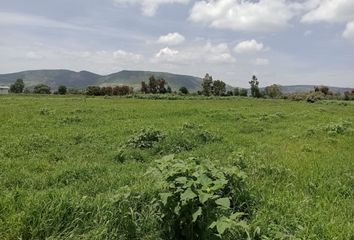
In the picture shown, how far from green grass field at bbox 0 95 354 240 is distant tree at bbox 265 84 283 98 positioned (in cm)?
8548

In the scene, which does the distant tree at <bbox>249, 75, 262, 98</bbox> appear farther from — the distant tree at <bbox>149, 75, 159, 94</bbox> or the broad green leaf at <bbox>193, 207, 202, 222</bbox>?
the broad green leaf at <bbox>193, 207, 202, 222</bbox>

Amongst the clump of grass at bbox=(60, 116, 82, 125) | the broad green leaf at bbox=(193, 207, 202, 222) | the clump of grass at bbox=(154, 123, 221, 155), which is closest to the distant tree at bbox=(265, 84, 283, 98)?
the clump of grass at bbox=(60, 116, 82, 125)

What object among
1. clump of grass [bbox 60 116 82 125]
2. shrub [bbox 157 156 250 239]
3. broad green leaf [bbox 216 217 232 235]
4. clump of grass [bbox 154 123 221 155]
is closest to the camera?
broad green leaf [bbox 216 217 232 235]

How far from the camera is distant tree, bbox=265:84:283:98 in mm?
101944

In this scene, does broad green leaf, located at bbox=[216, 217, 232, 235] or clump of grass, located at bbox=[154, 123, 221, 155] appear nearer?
broad green leaf, located at bbox=[216, 217, 232, 235]

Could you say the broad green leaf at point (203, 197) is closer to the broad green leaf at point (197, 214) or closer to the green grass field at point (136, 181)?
the broad green leaf at point (197, 214)

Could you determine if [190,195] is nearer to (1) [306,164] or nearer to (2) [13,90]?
(1) [306,164]

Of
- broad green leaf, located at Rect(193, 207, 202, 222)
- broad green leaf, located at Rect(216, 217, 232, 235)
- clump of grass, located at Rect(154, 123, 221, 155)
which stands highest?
broad green leaf, located at Rect(193, 207, 202, 222)

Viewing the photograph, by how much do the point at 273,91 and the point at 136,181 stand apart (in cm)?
9955

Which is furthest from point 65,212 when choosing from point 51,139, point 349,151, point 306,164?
point 349,151

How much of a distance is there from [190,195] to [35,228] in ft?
6.51

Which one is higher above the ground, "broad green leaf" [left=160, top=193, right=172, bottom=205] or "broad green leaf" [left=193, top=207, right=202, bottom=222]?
"broad green leaf" [left=160, top=193, right=172, bottom=205]

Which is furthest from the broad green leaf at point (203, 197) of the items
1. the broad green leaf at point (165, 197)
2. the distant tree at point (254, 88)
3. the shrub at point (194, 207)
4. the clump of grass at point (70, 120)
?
the distant tree at point (254, 88)

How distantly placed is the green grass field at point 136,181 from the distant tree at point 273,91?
8548 cm
